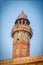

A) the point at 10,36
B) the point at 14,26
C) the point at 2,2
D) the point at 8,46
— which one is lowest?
the point at 8,46

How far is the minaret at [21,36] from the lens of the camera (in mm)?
4415

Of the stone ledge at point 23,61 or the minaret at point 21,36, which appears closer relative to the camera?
the stone ledge at point 23,61

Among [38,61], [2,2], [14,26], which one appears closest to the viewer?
[38,61]

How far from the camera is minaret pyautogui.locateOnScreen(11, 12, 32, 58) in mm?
4415

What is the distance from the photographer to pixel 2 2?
157 inches

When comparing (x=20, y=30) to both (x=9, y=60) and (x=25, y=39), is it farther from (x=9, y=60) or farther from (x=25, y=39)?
(x=9, y=60)

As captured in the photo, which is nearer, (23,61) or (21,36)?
(23,61)

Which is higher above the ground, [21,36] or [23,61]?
[21,36]

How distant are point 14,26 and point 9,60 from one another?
1222mm

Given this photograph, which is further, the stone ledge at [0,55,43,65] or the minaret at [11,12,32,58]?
the minaret at [11,12,32,58]

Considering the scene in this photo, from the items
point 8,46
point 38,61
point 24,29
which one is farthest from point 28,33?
point 38,61

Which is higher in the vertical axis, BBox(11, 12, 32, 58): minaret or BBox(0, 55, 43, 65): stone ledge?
BBox(11, 12, 32, 58): minaret

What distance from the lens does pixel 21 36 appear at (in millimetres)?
4570

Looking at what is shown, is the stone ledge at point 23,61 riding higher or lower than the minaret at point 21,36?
lower
